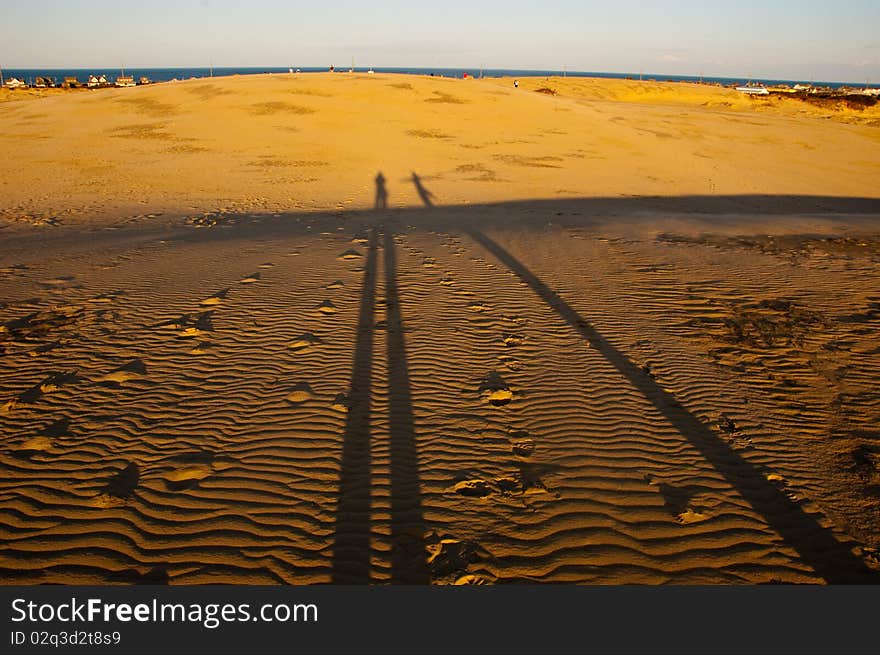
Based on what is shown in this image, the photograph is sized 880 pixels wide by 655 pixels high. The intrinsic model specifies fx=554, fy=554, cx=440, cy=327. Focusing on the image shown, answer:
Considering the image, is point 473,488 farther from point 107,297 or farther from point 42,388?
point 107,297

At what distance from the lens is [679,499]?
438 cm

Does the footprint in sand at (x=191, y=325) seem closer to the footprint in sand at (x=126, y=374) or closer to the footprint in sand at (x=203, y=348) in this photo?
the footprint in sand at (x=203, y=348)

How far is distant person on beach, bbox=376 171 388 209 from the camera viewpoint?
1589cm

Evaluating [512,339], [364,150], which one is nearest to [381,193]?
[364,150]

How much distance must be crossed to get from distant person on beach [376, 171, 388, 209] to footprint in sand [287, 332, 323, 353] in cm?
923

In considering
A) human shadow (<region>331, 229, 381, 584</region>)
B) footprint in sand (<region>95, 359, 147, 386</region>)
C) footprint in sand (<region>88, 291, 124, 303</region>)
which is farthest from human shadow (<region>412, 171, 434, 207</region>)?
footprint in sand (<region>95, 359, 147, 386</region>)

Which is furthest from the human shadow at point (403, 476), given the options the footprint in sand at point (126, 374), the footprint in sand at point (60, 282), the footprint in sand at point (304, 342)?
the footprint in sand at point (60, 282)

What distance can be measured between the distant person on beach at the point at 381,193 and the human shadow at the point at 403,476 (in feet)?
30.0

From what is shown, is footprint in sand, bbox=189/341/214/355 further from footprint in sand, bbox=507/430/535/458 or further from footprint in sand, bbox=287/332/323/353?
footprint in sand, bbox=507/430/535/458

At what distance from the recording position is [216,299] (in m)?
8.11

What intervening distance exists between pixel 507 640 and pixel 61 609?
2690mm

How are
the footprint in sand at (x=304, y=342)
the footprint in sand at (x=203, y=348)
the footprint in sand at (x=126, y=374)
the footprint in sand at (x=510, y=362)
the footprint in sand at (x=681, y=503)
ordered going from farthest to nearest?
the footprint in sand at (x=304, y=342) < the footprint in sand at (x=203, y=348) < the footprint in sand at (x=510, y=362) < the footprint in sand at (x=126, y=374) < the footprint in sand at (x=681, y=503)

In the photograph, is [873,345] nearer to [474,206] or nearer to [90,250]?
[474,206]

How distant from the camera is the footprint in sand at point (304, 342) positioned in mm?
6738
